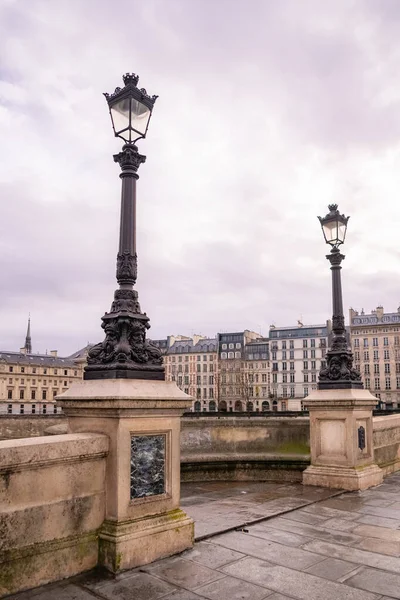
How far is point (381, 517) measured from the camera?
7164 millimetres

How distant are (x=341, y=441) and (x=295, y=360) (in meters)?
99.0

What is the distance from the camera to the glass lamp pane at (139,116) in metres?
6.12

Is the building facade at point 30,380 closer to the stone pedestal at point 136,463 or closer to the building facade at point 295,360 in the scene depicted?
the building facade at point 295,360

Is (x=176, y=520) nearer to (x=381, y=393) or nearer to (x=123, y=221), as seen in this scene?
(x=123, y=221)

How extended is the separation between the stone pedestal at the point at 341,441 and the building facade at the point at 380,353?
291 feet

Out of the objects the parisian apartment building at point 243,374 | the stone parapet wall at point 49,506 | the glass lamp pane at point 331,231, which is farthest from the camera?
the parisian apartment building at point 243,374

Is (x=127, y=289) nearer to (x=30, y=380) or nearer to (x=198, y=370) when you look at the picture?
(x=198, y=370)

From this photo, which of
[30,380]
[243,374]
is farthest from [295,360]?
[30,380]

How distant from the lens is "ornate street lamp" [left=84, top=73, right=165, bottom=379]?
18.2 ft

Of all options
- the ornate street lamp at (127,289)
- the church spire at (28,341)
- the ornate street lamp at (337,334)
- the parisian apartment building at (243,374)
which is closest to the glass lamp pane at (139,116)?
the ornate street lamp at (127,289)

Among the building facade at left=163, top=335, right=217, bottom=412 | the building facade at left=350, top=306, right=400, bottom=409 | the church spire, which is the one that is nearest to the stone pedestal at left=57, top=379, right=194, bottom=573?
the building facade at left=350, top=306, right=400, bottom=409

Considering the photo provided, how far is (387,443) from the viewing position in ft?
38.9

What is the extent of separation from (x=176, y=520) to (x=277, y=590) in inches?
57.5

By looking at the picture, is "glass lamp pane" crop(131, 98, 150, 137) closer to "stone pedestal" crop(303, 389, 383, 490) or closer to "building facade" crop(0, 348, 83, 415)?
"stone pedestal" crop(303, 389, 383, 490)
